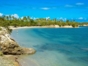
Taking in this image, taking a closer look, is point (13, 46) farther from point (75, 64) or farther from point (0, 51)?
point (75, 64)

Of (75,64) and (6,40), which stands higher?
(6,40)

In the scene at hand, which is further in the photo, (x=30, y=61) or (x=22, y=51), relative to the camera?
(x=22, y=51)

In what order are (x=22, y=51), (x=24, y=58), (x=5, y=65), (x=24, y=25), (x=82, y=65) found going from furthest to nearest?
(x=24, y=25), (x=22, y=51), (x=24, y=58), (x=82, y=65), (x=5, y=65)

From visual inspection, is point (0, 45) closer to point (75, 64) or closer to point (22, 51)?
point (22, 51)

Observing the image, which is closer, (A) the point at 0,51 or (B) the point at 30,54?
(A) the point at 0,51

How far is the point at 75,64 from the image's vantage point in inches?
1226

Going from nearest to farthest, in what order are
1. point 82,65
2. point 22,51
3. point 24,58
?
point 82,65
point 24,58
point 22,51

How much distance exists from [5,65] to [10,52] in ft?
35.0

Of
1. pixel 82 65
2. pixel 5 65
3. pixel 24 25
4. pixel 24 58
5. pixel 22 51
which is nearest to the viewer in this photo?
pixel 5 65

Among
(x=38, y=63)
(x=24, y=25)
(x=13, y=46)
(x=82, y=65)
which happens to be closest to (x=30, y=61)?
(x=38, y=63)

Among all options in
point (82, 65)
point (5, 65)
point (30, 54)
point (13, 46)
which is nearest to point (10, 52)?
point (13, 46)

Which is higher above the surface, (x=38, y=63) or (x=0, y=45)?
(x=0, y=45)

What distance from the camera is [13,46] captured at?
117 ft

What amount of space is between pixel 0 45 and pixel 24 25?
540ft
